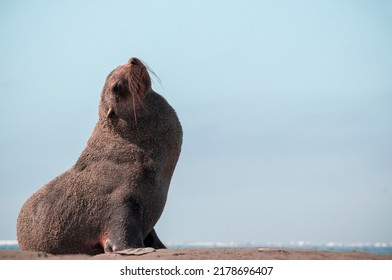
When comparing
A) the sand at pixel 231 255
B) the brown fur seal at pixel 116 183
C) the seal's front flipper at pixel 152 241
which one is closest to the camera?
the sand at pixel 231 255

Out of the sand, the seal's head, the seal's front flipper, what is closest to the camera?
the sand

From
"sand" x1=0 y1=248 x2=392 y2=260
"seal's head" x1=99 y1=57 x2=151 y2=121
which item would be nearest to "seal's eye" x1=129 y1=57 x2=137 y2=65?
"seal's head" x1=99 y1=57 x2=151 y2=121

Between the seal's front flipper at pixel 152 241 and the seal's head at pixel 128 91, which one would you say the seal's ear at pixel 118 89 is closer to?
the seal's head at pixel 128 91

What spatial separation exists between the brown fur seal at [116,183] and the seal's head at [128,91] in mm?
15

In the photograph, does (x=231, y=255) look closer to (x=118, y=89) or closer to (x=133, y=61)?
(x=118, y=89)

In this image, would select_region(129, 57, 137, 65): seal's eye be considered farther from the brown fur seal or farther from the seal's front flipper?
the seal's front flipper

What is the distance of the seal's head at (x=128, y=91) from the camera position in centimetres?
1204

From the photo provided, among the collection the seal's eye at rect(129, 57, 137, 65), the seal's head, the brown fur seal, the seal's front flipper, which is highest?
the seal's eye at rect(129, 57, 137, 65)

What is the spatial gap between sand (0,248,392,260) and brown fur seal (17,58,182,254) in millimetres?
1223

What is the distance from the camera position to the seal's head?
474 inches

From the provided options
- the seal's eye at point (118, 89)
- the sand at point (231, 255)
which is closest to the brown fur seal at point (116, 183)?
the seal's eye at point (118, 89)

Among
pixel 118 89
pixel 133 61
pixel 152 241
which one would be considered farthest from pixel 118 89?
pixel 152 241

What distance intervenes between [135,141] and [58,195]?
1.44 m
